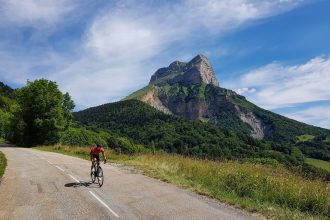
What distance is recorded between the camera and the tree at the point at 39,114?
6167 centimetres

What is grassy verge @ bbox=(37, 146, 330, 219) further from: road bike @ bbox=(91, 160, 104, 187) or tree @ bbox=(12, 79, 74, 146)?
tree @ bbox=(12, 79, 74, 146)

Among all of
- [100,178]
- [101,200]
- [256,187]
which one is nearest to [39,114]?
[100,178]

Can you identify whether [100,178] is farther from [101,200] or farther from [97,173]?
[101,200]

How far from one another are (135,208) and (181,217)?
183 cm

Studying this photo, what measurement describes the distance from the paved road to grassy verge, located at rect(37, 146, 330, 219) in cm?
91

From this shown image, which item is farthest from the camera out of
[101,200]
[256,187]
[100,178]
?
[100,178]

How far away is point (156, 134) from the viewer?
573ft

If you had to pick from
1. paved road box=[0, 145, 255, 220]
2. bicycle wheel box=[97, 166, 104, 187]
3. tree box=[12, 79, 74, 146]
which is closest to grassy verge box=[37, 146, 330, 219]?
paved road box=[0, 145, 255, 220]

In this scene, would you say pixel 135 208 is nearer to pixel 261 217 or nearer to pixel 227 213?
pixel 227 213

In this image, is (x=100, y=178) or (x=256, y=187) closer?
(x=256, y=187)

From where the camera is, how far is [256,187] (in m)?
15.2

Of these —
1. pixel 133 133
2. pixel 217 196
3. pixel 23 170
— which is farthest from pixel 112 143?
pixel 217 196

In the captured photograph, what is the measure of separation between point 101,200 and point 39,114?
53013 millimetres

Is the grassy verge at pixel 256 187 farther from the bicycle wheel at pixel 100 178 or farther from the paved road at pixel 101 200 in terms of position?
the bicycle wheel at pixel 100 178
